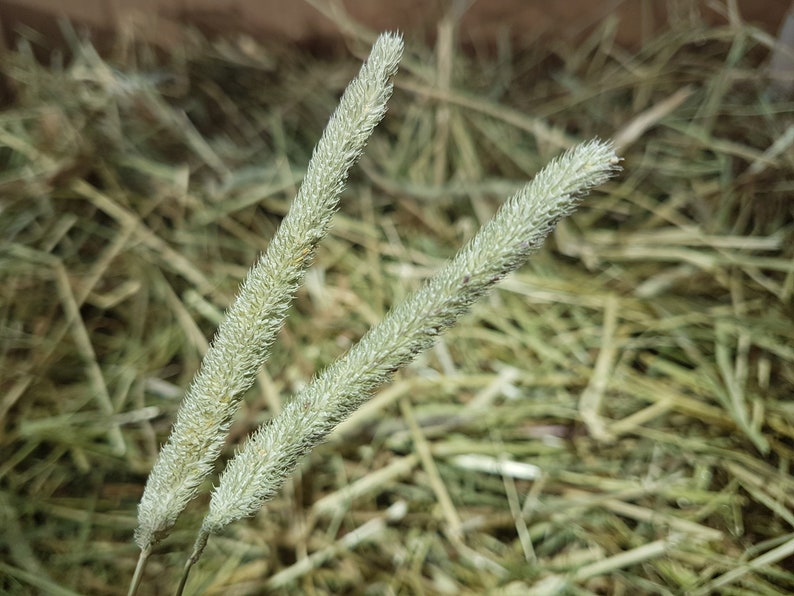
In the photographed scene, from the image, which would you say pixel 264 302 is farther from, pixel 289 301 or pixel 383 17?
pixel 383 17

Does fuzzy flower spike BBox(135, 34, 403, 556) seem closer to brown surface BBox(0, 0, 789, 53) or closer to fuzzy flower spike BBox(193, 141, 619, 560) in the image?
fuzzy flower spike BBox(193, 141, 619, 560)

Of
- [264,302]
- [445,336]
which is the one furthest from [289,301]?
[445,336]

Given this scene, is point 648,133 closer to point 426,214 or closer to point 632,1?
point 632,1

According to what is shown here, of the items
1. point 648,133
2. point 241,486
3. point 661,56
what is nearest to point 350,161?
point 241,486

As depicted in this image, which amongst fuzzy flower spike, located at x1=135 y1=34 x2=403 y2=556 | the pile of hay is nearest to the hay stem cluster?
fuzzy flower spike, located at x1=135 y1=34 x2=403 y2=556

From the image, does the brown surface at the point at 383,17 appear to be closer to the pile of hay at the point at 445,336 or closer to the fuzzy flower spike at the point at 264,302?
the pile of hay at the point at 445,336

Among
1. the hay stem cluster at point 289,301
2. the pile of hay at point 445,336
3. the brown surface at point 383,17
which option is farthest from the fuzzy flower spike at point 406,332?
the brown surface at point 383,17
